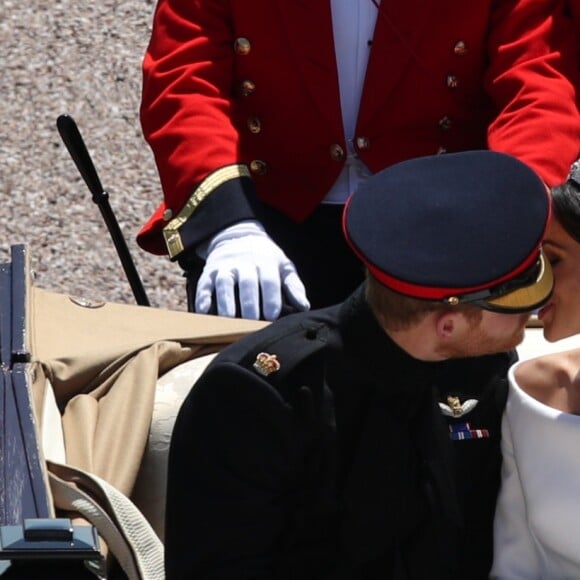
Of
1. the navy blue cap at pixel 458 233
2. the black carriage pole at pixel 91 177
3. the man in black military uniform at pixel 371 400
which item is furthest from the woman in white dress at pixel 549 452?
the black carriage pole at pixel 91 177

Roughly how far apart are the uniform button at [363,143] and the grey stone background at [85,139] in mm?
1558

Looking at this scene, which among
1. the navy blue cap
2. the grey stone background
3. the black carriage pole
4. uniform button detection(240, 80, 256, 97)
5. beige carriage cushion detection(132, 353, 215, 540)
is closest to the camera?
the navy blue cap

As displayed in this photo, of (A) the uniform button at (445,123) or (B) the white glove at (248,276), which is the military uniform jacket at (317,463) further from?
(A) the uniform button at (445,123)

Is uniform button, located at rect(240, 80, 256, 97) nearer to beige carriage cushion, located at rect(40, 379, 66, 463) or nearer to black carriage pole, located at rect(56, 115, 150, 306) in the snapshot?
black carriage pole, located at rect(56, 115, 150, 306)

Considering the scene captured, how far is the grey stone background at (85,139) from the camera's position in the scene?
4.69m

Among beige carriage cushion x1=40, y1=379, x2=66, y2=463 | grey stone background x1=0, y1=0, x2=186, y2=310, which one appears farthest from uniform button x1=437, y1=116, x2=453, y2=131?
grey stone background x1=0, y1=0, x2=186, y2=310

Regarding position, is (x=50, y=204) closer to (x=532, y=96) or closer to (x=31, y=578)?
(x=532, y=96)

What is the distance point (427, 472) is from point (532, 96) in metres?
0.86

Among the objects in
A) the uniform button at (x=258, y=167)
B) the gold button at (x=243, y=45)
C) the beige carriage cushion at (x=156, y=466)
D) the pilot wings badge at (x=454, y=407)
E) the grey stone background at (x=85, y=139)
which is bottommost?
the grey stone background at (x=85, y=139)

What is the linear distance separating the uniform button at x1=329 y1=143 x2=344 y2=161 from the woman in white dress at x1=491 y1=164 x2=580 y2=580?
62 centimetres

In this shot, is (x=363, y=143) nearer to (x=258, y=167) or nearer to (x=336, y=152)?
(x=336, y=152)

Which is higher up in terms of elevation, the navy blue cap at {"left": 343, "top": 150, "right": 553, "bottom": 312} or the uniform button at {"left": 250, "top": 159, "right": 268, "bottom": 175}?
the navy blue cap at {"left": 343, "top": 150, "right": 553, "bottom": 312}

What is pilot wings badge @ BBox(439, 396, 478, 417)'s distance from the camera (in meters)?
2.47

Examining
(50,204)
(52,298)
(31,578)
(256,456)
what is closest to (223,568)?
(256,456)
